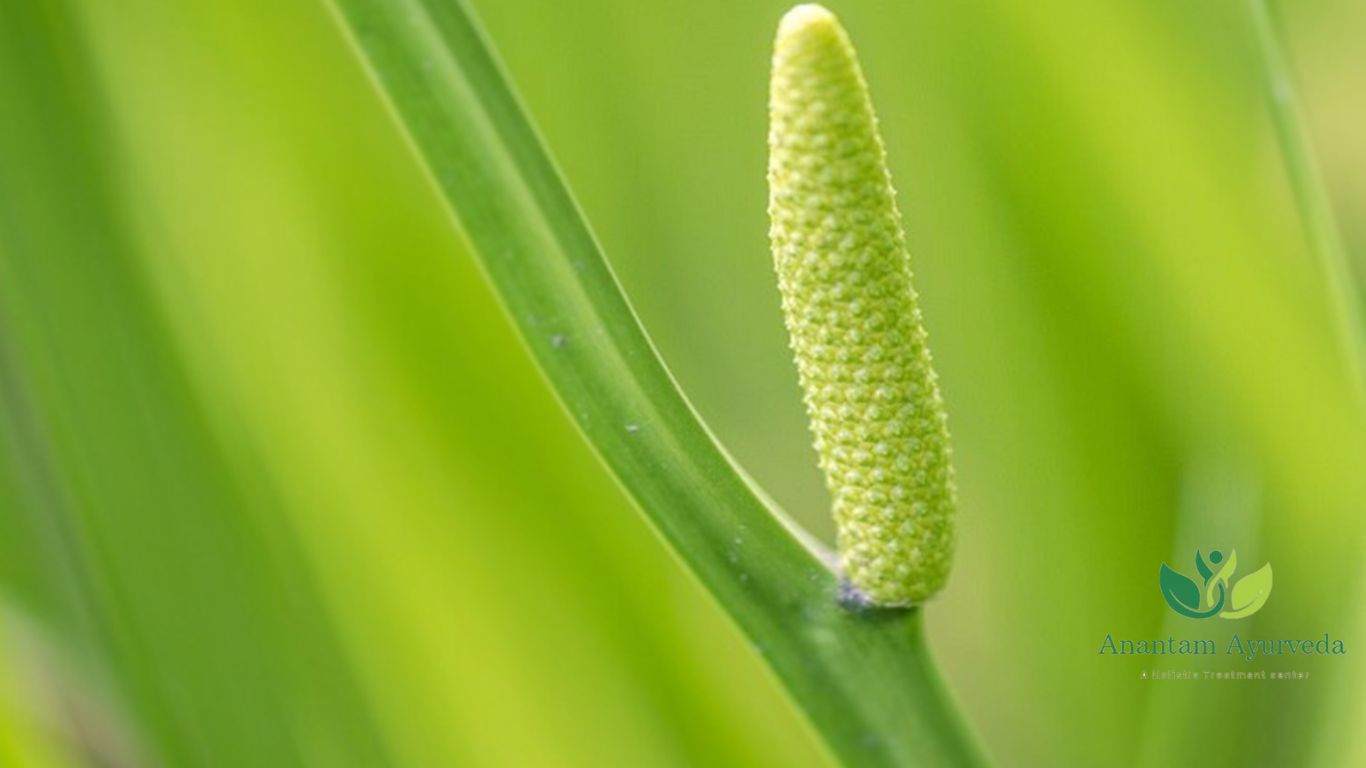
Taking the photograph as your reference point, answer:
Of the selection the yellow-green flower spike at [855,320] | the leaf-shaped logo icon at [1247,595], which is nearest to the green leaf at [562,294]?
the yellow-green flower spike at [855,320]

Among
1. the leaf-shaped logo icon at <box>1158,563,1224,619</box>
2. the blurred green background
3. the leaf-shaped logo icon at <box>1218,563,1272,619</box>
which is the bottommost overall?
the leaf-shaped logo icon at <box>1218,563,1272,619</box>

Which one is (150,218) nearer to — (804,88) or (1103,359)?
(804,88)

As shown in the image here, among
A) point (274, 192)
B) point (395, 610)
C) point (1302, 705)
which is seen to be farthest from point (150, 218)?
point (1302, 705)

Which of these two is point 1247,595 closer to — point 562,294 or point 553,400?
point 553,400

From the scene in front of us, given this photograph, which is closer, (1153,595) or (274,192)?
(274,192)

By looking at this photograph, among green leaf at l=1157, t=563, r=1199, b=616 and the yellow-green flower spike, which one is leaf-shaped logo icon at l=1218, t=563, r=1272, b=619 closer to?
green leaf at l=1157, t=563, r=1199, b=616

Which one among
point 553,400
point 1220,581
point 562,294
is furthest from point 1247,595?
point 562,294

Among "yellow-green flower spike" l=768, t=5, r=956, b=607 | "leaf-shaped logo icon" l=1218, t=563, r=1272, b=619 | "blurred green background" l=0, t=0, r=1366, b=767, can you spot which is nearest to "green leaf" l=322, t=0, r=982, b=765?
"yellow-green flower spike" l=768, t=5, r=956, b=607
